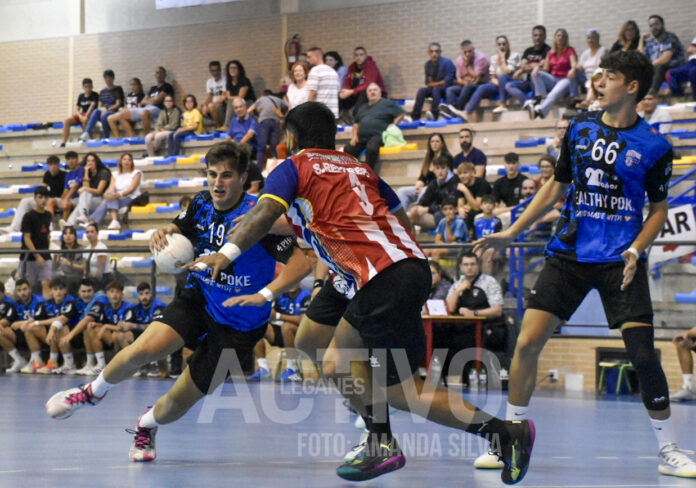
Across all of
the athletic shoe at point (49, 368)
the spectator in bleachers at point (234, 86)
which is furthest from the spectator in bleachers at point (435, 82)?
the athletic shoe at point (49, 368)

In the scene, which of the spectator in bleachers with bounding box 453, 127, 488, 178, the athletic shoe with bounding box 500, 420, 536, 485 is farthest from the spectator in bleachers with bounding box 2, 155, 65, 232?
the athletic shoe with bounding box 500, 420, 536, 485

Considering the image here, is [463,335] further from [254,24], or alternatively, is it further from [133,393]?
[254,24]

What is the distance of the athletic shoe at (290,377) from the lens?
12125 millimetres

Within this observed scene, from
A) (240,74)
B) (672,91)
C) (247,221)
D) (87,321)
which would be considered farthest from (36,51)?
(247,221)

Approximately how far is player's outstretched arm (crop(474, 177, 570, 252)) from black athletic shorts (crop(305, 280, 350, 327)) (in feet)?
4.30

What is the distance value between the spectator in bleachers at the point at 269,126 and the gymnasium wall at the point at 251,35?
5.21 meters

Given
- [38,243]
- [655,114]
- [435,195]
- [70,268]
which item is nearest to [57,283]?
[70,268]

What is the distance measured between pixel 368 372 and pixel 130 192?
45.6 ft

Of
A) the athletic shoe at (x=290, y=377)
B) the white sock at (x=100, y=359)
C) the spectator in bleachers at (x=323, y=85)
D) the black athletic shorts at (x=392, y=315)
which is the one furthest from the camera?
the spectator in bleachers at (x=323, y=85)

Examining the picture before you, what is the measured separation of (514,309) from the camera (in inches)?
452

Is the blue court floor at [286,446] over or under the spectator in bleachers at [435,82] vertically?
under

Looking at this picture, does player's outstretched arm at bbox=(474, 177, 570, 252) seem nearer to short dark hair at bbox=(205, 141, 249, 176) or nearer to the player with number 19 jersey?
the player with number 19 jersey

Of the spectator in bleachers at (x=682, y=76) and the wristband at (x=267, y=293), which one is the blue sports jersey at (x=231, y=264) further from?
the spectator in bleachers at (x=682, y=76)

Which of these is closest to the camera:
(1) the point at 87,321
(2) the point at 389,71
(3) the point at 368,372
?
(3) the point at 368,372
